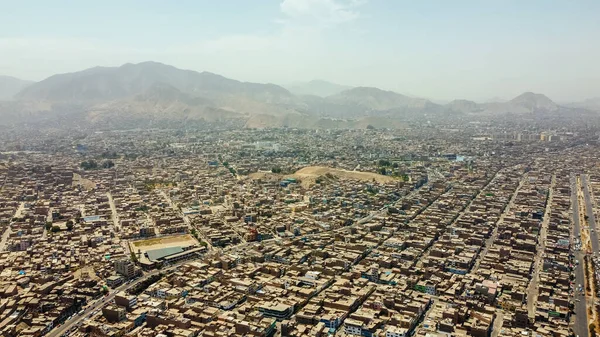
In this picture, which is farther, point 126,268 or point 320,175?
point 320,175

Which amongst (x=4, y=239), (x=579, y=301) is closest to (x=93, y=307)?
(x=4, y=239)

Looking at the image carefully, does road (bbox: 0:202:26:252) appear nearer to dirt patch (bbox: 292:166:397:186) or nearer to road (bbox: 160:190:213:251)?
road (bbox: 160:190:213:251)

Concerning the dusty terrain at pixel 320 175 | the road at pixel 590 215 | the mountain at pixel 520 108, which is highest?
the mountain at pixel 520 108

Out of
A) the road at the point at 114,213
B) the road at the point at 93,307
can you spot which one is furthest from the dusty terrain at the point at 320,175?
the road at the point at 93,307

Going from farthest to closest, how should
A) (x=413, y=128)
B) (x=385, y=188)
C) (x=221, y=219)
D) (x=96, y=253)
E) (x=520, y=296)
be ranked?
(x=413, y=128) < (x=385, y=188) < (x=221, y=219) < (x=96, y=253) < (x=520, y=296)

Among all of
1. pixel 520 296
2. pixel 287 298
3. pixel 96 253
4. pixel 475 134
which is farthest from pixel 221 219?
pixel 475 134

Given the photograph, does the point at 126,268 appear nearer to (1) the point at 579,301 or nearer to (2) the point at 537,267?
(2) the point at 537,267

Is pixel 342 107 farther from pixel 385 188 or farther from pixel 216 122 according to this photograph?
pixel 385 188

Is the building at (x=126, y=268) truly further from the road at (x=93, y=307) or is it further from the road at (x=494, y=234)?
the road at (x=494, y=234)

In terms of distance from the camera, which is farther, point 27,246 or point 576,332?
point 27,246

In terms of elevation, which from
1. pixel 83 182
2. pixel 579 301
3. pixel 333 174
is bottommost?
pixel 579 301

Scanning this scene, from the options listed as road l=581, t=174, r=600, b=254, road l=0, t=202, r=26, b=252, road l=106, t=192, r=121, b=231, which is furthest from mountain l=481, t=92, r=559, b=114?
road l=0, t=202, r=26, b=252
